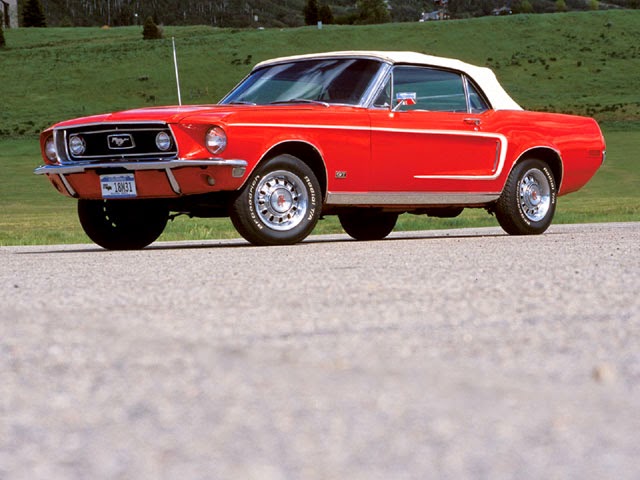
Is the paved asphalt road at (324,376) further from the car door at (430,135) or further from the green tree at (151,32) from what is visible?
the green tree at (151,32)

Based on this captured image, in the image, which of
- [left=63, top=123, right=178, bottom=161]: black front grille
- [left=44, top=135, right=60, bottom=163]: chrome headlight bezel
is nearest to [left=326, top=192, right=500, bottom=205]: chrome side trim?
[left=63, top=123, right=178, bottom=161]: black front grille

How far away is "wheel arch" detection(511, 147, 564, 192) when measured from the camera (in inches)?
418

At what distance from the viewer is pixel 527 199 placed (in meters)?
10.6

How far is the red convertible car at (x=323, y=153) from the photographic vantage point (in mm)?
8633

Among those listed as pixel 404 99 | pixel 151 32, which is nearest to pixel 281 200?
pixel 404 99

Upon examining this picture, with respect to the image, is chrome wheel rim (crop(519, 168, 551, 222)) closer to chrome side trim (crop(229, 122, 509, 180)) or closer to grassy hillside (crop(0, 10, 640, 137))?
chrome side trim (crop(229, 122, 509, 180))

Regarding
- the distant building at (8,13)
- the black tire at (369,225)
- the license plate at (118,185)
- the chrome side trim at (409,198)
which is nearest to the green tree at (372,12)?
the distant building at (8,13)

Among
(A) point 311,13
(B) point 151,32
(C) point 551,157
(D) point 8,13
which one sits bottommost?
(D) point 8,13

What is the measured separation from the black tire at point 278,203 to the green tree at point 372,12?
147m

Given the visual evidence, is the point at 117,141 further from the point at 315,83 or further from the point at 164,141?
the point at 315,83

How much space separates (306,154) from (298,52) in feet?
248

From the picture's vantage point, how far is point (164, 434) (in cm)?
255

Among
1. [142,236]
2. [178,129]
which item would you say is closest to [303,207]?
[178,129]

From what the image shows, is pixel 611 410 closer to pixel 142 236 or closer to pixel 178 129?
pixel 178 129
